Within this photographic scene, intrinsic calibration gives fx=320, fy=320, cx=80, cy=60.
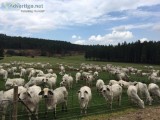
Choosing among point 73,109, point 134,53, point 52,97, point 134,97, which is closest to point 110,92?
point 134,97

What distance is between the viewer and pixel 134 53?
143 metres

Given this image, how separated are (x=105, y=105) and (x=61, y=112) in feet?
15.5

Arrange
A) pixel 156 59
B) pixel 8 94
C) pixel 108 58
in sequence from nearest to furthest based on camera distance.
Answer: pixel 8 94 → pixel 156 59 → pixel 108 58

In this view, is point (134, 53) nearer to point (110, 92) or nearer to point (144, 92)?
point (144, 92)

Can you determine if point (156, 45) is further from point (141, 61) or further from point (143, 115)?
point (143, 115)

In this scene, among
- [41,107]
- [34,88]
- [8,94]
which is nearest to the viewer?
[8,94]

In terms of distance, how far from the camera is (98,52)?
171 metres

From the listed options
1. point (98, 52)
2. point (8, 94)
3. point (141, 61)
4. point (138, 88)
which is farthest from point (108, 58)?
point (8, 94)

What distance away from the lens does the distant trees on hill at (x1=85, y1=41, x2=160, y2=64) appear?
133 meters

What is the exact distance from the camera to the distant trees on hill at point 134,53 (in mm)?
133375

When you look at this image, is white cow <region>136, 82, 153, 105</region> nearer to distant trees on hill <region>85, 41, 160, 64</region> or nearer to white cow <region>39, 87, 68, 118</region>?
white cow <region>39, 87, 68, 118</region>

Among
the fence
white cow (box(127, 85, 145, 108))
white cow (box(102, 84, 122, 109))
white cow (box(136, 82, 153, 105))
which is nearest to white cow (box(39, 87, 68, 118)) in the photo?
the fence

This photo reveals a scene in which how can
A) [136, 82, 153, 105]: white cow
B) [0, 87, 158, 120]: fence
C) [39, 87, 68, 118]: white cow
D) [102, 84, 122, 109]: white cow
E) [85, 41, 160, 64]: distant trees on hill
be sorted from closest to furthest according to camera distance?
[0, 87, 158, 120]: fence < [39, 87, 68, 118]: white cow < [102, 84, 122, 109]: white cow < [136, 82, 153, 105]: white cow < [85, 41, 160, 64]: distant trees on hill

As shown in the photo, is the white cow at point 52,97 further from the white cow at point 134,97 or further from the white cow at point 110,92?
the white cow at point 134,97
